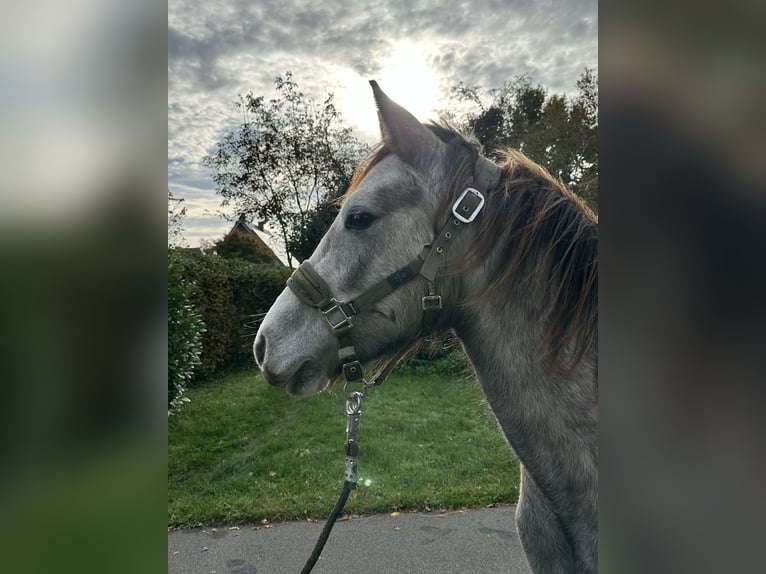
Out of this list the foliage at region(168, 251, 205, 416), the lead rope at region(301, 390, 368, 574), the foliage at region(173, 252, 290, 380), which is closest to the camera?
the lead rope at region(301, 390, 368, 574)

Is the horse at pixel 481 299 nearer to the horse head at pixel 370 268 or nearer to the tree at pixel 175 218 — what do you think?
the horse head at pixel 370 268

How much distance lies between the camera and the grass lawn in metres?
3.37

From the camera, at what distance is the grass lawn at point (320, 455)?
3.37 m

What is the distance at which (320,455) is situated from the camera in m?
4.20

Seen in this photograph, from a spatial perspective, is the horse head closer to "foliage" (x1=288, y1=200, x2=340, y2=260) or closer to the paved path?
the paved path

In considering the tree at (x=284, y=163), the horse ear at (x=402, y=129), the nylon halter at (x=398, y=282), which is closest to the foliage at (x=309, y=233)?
the tree at (x=284, y=163)

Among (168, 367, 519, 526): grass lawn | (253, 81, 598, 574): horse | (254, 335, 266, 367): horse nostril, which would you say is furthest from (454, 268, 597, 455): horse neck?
(168, 367, 519, 526): grass lawn

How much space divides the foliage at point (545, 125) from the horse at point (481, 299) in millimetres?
1972

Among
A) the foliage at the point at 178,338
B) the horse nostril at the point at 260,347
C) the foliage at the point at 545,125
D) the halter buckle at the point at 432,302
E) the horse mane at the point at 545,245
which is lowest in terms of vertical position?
the foliage at the point at 178,338

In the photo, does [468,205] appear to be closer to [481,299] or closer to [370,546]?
[481,299]

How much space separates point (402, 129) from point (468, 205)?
34 cm

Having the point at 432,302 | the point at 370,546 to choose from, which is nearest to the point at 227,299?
the point at 370,546

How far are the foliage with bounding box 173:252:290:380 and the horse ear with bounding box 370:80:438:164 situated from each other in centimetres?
483
